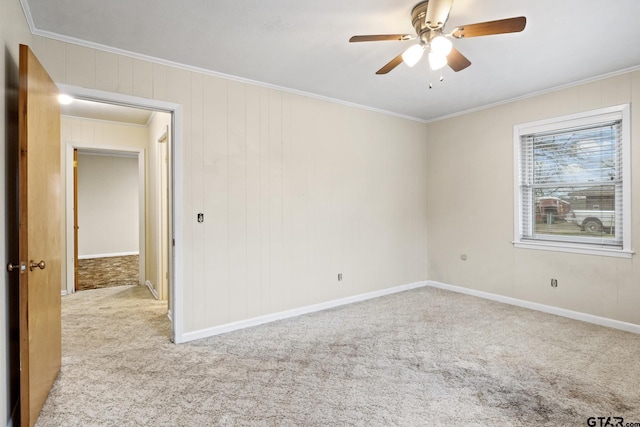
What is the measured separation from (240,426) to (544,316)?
140 inches

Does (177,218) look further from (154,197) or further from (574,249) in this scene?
(574,249)

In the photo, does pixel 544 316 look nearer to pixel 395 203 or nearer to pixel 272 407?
pixel 395 203

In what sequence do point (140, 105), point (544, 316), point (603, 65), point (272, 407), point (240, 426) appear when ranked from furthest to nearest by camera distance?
1. point (544, 316)
2. point (603, 65)
3. point (140, 105)
4. point (272, 407)
5. point (240, 426)

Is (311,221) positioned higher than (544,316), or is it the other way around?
(311,221)

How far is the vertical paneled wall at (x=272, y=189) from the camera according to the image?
323cm

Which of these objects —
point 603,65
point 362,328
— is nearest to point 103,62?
point 362,328

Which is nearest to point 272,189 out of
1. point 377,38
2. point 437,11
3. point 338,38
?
point 338,38

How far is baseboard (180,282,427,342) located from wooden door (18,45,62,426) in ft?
3.70

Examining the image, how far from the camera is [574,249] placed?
382 centimetres

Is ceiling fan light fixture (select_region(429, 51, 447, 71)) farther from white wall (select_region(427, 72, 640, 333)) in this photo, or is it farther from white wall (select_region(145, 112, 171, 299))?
white wall (select_region(145, 112, 171, 299))

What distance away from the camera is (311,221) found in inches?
162

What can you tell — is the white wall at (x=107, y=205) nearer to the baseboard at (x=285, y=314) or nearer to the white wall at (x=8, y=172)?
the baseboard at (x=285, y=314)

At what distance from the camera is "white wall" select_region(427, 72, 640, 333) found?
3.48 meters

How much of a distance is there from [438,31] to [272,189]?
2.23m
